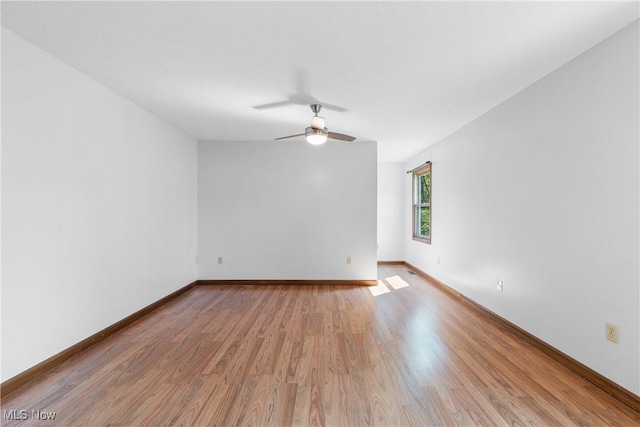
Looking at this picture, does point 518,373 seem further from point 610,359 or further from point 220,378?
point 220,378

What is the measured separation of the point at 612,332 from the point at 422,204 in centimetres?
367

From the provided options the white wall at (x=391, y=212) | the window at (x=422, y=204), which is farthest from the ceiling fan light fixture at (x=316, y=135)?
the white wall at (x=391, y=212)

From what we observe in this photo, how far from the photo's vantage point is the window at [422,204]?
201 inches

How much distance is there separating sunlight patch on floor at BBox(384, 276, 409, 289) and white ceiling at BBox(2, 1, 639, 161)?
2.67 m

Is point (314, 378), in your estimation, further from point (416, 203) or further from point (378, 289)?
point (416, 203)

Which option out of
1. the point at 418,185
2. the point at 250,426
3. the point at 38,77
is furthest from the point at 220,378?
the point at 418,185

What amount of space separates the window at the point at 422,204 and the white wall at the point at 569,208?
1.74m

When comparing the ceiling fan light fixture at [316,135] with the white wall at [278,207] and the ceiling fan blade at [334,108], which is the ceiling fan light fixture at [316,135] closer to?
the ceiling fan blade at [334,108]

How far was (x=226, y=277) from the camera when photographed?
449cm

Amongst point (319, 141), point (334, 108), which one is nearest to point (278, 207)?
point (319, 141)

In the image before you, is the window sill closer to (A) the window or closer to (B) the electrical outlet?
(A) the window

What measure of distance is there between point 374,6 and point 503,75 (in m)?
1.43

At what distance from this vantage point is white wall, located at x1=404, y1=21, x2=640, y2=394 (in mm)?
1688

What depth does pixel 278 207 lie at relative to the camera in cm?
450
